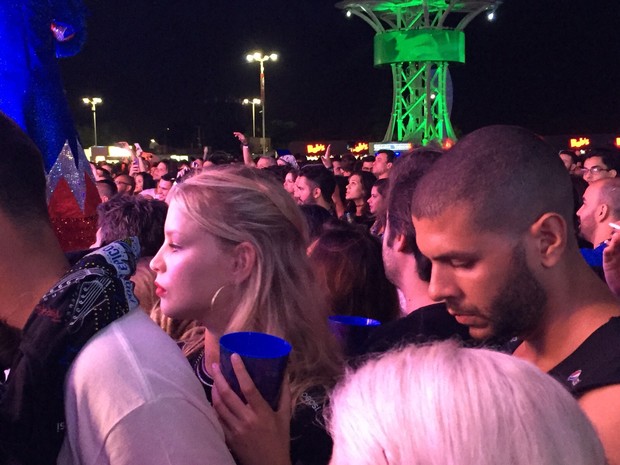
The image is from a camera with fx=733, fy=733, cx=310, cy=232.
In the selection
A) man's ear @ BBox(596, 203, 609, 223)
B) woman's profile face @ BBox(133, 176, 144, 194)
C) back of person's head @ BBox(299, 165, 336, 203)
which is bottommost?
woman's profile face @ BBox(133, 176, 144, 194)

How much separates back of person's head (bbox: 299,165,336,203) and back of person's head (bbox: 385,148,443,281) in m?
4.63

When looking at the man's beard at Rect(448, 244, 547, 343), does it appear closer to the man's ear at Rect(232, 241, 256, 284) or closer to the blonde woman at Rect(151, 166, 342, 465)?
the blonde woman at Rect(151, 166, 342, 465)

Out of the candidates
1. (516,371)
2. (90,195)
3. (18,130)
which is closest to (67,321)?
(18,130)

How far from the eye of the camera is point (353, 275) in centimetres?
340

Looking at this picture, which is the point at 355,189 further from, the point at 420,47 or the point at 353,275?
the point at 420,47

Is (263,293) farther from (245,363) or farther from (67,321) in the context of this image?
(67,321)

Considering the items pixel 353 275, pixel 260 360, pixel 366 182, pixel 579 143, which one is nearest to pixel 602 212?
pixel 353 275

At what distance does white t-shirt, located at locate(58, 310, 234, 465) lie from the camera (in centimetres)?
143

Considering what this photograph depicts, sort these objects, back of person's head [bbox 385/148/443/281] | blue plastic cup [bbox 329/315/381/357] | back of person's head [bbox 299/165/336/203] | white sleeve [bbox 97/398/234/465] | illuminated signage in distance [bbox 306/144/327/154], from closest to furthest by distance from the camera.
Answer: white sleeve [bbox 97/398/234/465]
blue plastic cup [bbox 329/315/381/357]
back of person's head [bbox 385/148/443/281]
back of person's head [bbox 299/165/336/203]
illuminated signage in distance [bbox 306/144/327/154]

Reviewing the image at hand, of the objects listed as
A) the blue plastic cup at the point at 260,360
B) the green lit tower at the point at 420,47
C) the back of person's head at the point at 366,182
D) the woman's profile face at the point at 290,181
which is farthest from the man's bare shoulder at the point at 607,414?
the green lit tower at the point at 420,47

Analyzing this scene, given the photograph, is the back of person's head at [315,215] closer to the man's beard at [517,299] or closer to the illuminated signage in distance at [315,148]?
the man's beard at [517,299]

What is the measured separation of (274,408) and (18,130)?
93 centimetres

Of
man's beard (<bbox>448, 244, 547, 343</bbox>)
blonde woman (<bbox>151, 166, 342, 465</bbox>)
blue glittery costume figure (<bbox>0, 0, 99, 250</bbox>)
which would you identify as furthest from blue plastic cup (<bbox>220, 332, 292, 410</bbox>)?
blue glittery costume figure (<bbox>0, 0, 99, 250</bbox>)

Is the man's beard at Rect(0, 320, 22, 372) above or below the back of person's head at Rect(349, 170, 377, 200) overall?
above
